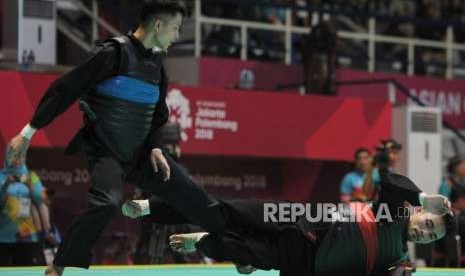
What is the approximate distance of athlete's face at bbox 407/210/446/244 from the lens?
233 inches

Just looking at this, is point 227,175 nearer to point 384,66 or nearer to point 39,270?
point 384,66

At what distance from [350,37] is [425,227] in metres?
9.81

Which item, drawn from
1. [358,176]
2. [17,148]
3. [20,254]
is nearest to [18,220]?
[20,254]

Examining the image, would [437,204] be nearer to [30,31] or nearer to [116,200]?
[116,200]

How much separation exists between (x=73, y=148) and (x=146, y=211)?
646mm

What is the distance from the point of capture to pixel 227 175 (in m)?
13.2

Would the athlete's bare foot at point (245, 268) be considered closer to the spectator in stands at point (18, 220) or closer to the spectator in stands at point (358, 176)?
the spectator in stands at point (18, 220)

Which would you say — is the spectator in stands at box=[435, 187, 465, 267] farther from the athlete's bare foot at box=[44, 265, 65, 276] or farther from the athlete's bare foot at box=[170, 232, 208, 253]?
the athlete's bare foot at box=[44, 265, 65, 276]

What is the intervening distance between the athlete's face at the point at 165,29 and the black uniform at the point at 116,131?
9 cm

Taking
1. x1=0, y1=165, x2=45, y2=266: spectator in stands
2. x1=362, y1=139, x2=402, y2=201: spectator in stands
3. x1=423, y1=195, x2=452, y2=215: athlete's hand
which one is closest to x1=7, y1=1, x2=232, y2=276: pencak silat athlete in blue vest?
x1=423, y1=195, x2=452, y2=215: athlete's hand

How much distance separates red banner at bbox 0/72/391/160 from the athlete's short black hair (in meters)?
4.84

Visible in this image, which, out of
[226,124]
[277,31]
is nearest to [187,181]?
[226,124]

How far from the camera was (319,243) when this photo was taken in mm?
5949

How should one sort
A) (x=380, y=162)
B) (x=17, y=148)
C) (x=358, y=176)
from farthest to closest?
1. (x=358, y=176)
2. (x=380, y=162)
3. (x=17, y=148)
